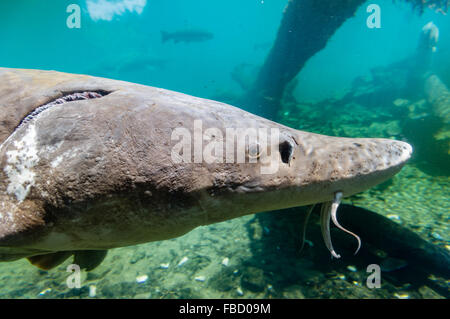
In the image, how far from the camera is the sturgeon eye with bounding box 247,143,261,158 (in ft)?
5.76

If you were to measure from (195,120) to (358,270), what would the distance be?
424cm

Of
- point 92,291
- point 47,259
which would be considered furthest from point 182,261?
point 47,259

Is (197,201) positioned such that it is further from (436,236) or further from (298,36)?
(298,36)

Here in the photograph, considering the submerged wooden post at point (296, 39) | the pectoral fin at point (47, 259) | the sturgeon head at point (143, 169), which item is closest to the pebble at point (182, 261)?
the pectoral fin at point (47, 259)

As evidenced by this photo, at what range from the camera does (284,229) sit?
554 cm

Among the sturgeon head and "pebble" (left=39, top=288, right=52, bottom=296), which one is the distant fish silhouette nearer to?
"pebble" (left=39, top=288, right=52, bottom=296)

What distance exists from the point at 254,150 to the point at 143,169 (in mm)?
819

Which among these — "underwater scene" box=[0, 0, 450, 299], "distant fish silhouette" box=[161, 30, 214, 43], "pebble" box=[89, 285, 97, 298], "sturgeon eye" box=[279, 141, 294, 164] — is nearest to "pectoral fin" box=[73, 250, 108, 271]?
"underwater scene" box=[0, 0, 450, 299]

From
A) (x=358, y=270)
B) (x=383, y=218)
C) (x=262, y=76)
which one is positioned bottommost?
(x=358, y=270)

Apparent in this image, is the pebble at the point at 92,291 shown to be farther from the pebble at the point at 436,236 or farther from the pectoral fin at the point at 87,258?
the pebble at the point at 436,236

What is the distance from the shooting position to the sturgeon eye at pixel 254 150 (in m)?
1.76
